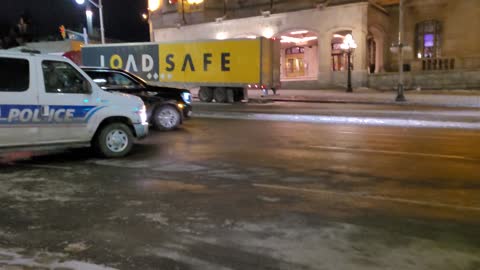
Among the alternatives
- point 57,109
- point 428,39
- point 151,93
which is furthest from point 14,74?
point 428,39

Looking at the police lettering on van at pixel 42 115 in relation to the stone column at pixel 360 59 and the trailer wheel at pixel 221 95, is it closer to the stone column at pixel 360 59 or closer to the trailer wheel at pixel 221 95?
the trailer wheel at pixel 221 95

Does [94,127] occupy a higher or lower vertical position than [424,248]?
higher

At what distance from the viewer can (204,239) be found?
509cm

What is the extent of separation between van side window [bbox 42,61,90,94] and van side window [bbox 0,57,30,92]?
0.31m

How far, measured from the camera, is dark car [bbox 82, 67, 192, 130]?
525 inches

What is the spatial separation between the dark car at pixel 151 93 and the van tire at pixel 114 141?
3776 mm

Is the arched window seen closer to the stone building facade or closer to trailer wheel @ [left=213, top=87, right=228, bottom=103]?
the stone building facade

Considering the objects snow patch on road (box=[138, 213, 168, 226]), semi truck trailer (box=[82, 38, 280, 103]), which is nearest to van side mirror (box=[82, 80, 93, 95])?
snow patch on road (box=[138, 213, 168, 226])

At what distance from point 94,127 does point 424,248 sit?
6.49 metres

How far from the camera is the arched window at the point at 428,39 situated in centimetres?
4222

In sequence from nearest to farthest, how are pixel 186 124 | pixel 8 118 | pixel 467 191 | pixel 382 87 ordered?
pixel 467 191 → pixel 8 118 → pixel 186 124 → pixel 382 87

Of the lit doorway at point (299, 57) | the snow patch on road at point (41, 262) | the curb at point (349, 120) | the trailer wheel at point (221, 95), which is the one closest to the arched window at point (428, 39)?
the lit doorway at point (299, 57)

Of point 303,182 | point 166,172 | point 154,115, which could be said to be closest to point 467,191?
point 303,182

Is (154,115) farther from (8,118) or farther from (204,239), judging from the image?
(204,239)
